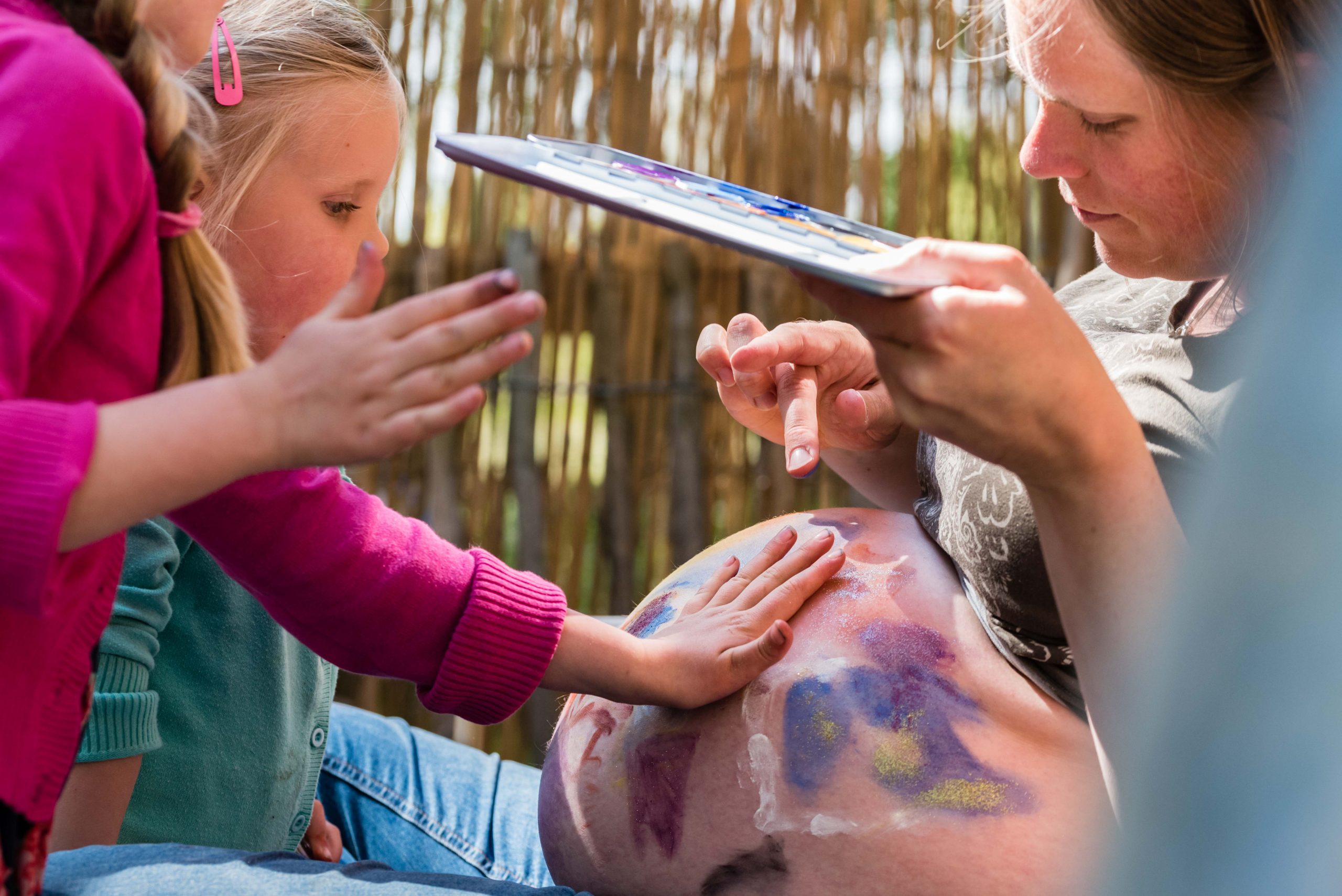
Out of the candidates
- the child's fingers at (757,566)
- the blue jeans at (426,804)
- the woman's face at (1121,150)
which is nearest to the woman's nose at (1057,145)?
the woman's face at (1121,150)

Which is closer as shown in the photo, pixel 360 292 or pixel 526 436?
pixel 360 292

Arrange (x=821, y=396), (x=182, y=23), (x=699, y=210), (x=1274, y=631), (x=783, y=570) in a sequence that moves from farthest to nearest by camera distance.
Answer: (x=821, y=396) → (x=783, y=570) → (x=182, y=23) → (x=699, y=210) → (x=1274, y=631)

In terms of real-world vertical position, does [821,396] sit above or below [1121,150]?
below

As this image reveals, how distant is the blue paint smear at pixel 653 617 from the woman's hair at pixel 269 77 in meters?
0.63

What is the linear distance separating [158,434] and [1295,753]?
58 centimetres

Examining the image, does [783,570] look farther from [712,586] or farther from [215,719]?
[215,719]

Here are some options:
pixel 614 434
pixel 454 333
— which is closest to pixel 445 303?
pixel 454 333

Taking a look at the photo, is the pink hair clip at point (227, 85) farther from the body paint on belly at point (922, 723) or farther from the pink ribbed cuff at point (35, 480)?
the body paint on belly at point (922, 723)

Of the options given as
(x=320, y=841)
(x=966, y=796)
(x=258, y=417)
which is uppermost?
(x=258, y=417)

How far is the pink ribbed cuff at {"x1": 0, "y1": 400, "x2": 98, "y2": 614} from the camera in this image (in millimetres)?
604

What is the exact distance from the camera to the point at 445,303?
2.15ft

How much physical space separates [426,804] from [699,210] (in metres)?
0.99

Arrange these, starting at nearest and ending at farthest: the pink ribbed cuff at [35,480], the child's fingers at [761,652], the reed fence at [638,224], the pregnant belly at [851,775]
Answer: the pink ribbed cuff at [35,480] < the pregnant belly at [851,775] < the child's fingers at [761,652] < the reed fence at [638,224]

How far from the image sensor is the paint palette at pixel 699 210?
0.64 meters
